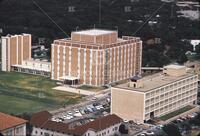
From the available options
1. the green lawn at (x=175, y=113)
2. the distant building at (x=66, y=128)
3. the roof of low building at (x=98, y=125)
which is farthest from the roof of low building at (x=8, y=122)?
the green lawn at (x=175, y=113)

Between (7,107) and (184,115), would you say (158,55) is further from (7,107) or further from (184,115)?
(7,107)

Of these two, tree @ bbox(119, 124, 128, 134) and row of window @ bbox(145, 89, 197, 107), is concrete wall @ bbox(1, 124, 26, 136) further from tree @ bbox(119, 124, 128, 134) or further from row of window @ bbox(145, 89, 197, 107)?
row of window @ bbox(145, 89, 197, 107)

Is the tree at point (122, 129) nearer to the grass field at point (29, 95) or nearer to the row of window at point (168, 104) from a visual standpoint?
the row of window at point (168, 104)

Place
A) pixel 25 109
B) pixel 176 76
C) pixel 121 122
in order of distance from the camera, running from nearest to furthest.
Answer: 1. pixel 121 122
2. pixel 25 109
3. pixel 176 76

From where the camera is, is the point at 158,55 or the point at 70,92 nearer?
the point at 70,92

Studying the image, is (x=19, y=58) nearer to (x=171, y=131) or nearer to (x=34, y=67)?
(x=34, y=67)

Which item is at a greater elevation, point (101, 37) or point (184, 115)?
point (101, 37)

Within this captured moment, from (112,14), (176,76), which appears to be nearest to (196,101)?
(176,76)

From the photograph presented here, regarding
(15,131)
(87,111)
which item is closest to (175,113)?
(87,111)
